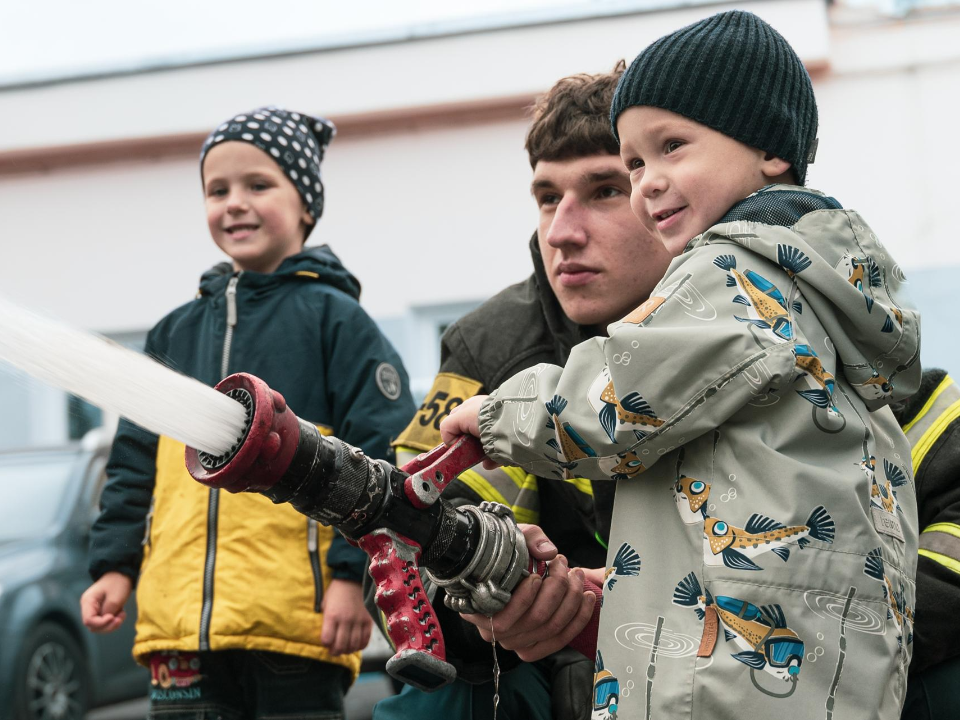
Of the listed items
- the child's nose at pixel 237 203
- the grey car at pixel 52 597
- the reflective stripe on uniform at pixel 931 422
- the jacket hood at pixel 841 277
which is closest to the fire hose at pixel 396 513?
the jacket hood at pixel 841 277

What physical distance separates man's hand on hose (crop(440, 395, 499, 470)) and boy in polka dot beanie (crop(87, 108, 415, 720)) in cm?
67

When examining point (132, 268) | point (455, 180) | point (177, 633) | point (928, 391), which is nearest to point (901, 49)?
point (455, 180)

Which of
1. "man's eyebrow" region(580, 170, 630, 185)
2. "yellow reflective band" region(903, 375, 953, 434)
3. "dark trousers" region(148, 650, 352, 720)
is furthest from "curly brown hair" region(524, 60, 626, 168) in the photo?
"dark trousers" region(148, 650, 352, 720)

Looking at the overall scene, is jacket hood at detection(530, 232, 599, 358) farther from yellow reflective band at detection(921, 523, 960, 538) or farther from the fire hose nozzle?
the fire hose nozzle

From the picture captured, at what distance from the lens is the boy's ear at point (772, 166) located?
5.33ft

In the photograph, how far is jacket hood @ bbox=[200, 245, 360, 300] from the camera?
262 centimetres

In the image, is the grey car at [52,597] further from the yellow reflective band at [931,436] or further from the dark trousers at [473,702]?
the yellow reflective band at [931,436]

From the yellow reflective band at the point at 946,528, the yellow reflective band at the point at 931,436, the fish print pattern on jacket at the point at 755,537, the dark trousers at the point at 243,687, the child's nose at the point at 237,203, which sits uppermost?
the child's nose at the point at 237,203

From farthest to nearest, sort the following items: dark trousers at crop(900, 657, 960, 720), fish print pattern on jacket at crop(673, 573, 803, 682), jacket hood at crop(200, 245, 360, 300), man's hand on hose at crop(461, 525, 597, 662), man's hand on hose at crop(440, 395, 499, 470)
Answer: jacket hood at crop(200, 245, 360, 300) → dark trousers at crop(900, 657, 960, 720) → man's hand on hose at crop(461, 525, 597, 662) → man's hand on hose at crop(440, 395, 499, 470) → fish print pattern on jacket at crop(673, 573, 803, 682)

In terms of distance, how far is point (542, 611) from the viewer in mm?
1669

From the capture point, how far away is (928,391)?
6.79 feet

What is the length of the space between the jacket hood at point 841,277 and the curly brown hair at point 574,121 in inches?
23.6

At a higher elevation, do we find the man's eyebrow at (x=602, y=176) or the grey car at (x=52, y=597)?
the man's eyebrow at (x=602, y=176)

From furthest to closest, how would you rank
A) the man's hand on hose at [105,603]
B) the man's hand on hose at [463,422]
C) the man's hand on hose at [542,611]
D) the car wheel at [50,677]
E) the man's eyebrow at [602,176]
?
the car wheel at [50,677] → the man's hand on hose at [105,603] → the man's eyebrow at [602,176] → the man's hand on hose at [542,611] → the man's hand on hose at [463,422]
